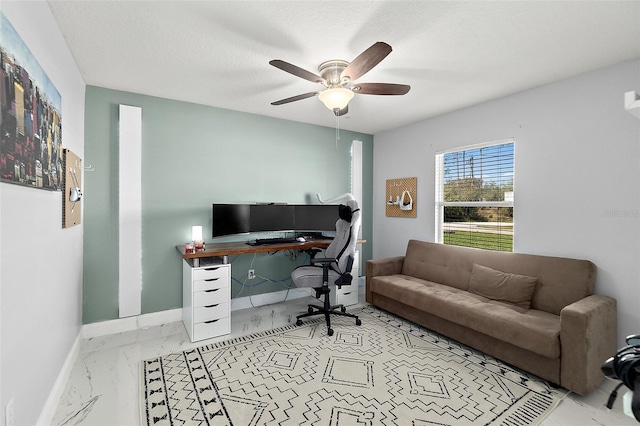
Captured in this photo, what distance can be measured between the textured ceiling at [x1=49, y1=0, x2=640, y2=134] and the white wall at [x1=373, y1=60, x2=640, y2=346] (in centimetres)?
23

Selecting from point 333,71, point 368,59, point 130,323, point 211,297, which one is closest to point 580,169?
point 368,59

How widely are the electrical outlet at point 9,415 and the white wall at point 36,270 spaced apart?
32 mm

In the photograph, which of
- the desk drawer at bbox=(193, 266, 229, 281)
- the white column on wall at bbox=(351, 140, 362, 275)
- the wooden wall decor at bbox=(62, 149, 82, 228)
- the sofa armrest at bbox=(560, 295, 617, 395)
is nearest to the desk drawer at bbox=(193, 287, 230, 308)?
the desk drawer at bbox=(193, 266, 229, 281)

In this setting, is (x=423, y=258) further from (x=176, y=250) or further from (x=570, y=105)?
(x=176, y=250)

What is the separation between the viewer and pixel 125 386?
2.18 meters

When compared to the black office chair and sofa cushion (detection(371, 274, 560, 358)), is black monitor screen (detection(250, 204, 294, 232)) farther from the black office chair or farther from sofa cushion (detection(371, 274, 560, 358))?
sofa cushion (detection(371, 274, 560, 358))

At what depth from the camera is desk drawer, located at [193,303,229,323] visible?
2.92 metres

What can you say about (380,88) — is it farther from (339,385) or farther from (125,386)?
(125,386)

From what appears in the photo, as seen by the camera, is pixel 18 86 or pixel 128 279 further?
pixel 128 279

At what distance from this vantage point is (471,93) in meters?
Result: 3.17

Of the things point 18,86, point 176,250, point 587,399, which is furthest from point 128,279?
point 587,399

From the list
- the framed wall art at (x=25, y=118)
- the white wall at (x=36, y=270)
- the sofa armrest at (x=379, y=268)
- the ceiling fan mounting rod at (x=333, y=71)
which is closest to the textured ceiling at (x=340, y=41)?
the ceiling fan mounting rod at (x=333, y=71)

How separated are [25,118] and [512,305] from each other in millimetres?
3730

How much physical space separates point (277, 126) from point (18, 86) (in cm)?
294
